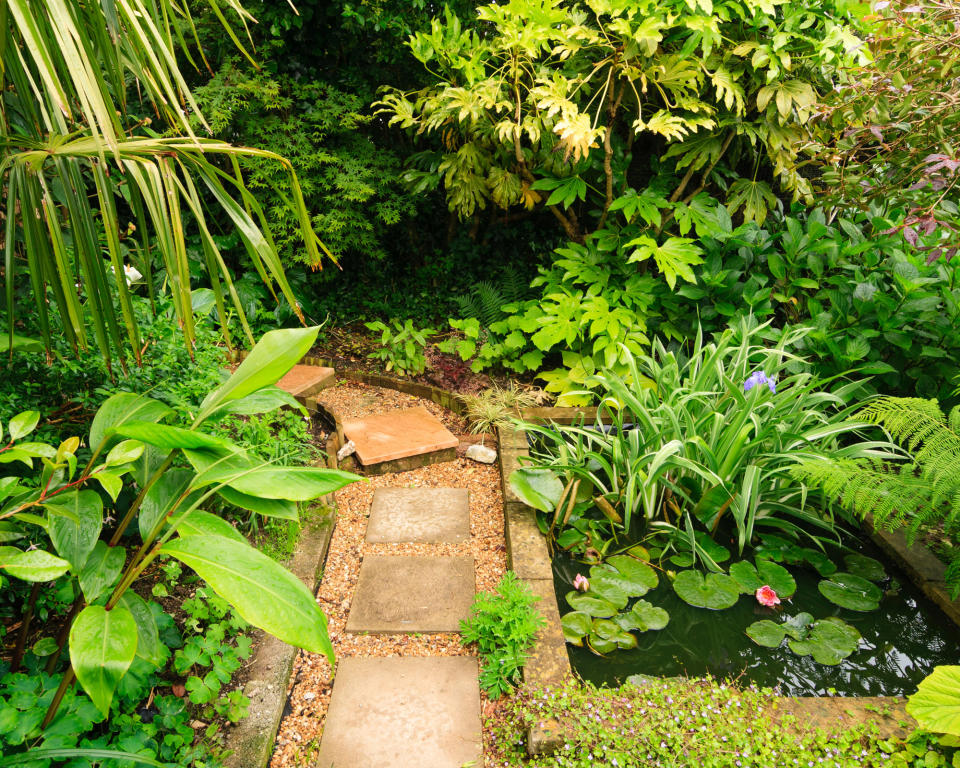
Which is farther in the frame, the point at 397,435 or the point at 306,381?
the point at 306,381

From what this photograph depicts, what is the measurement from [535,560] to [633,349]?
4.57ft

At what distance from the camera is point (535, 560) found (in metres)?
2.09

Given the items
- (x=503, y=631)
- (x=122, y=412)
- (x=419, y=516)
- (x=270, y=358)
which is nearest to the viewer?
(x=270, y=358)

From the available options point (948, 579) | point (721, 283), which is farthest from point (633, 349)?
point (948, 579)

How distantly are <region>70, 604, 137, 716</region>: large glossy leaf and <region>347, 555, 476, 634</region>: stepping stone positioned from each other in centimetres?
99

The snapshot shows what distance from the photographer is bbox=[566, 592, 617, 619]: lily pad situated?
6.32 ft

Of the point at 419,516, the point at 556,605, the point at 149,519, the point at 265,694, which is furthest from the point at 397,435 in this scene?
the point at 149,519

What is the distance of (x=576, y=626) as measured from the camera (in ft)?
6.14

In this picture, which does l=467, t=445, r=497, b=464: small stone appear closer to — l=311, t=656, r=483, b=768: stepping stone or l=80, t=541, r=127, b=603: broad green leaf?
l=311, t=656, r=483, b=768: stepping stone

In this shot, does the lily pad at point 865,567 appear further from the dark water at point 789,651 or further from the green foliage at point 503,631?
the green foliage at point 503,631

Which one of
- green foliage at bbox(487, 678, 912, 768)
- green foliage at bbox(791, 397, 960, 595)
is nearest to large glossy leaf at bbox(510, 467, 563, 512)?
green foliage at bbox(487, 678, 912, 768)

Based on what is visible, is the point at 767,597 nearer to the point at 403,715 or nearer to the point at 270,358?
the point at 403,715

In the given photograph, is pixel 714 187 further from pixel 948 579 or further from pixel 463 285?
pixel 948 579

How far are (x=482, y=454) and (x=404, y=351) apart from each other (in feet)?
3.24
